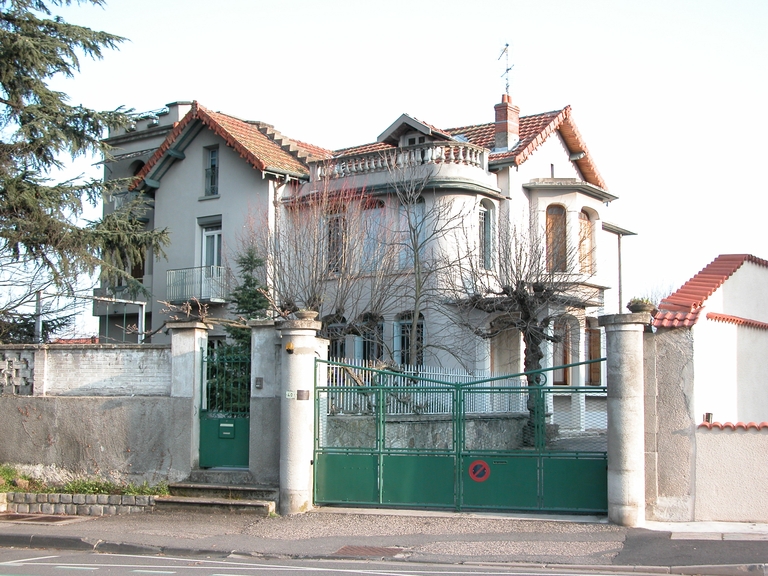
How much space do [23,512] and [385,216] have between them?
11.4m

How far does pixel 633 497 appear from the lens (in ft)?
39.0

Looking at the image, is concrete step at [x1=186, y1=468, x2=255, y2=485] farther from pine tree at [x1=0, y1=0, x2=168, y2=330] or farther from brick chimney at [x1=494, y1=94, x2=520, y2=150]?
A: brick chimney at [x1=494, y1=94, x2=520, y2=150]

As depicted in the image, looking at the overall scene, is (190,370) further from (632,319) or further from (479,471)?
(632,319)

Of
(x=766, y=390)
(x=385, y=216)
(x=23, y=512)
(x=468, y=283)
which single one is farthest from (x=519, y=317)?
(x=23, y=512)

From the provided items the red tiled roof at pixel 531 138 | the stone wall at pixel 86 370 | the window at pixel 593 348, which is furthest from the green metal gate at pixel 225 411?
the window at pixel 593 348

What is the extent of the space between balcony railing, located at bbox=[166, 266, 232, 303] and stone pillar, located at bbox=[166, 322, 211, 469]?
10635 mm

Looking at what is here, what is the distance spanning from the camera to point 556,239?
2241 centimetres

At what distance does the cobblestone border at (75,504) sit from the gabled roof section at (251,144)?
12635 mm

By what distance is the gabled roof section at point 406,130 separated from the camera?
24.3 metres

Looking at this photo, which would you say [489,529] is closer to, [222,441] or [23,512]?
[222,441]

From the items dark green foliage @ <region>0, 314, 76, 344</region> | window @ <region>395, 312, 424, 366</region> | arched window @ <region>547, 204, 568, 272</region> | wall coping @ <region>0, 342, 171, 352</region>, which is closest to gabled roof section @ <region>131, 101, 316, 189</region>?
window @ <region>395, 312, 424, 366</region>

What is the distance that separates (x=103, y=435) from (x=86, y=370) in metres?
1.24

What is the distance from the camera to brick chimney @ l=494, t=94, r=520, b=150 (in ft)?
84.6

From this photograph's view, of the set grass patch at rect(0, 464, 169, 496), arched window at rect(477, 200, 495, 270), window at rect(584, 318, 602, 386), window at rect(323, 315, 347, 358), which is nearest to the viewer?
grass patch at rect(0, 464, 169, 496)
